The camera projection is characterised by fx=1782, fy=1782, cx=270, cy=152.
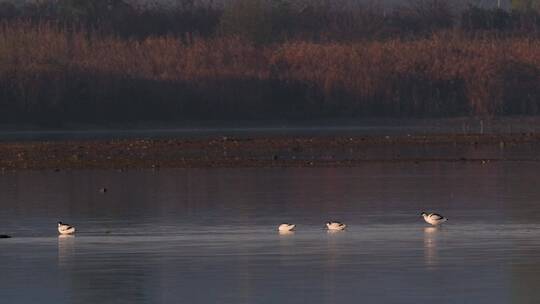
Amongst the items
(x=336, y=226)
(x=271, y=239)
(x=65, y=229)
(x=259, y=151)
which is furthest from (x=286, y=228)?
(x=259, y=151)

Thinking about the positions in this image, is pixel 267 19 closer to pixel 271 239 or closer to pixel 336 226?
pixel 336 226

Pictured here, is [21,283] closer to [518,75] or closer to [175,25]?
[518,75]

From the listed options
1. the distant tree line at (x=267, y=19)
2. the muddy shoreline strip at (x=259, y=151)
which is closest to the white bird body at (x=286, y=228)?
the muddy shoreline strip at (x=259, y=151)

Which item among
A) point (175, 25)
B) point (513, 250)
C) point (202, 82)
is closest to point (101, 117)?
point (202, 82)

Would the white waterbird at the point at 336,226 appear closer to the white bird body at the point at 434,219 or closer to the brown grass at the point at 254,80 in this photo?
the white bird body at the point at 434,219

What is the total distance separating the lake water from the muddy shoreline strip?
455cm

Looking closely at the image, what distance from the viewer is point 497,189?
34906mm

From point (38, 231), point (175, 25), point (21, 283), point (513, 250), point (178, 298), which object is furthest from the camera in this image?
point (175, 25)

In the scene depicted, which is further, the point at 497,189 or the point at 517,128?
the point at 517,128

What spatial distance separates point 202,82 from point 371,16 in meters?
24.8

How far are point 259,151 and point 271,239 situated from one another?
24815 mm

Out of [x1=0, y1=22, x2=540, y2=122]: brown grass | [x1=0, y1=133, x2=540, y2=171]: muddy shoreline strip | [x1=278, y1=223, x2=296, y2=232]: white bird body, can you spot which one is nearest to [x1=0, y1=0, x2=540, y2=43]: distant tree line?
[x1=0, y1=22, x2=540, y2=122]: brown grass

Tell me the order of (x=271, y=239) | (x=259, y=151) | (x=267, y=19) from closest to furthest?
(x=271, y=239) < (x=259, y=151) < (x=267, y=19)

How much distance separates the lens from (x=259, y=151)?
164 ft
